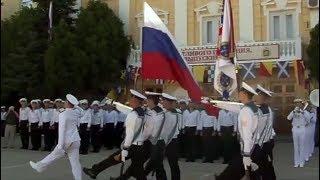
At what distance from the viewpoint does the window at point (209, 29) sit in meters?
28.1

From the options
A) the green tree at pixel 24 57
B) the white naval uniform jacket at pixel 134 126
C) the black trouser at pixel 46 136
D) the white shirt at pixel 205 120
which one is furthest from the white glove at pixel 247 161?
the green tree at pixel 24 57

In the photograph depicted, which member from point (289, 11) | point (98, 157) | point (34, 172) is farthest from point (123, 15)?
point (34, 172)

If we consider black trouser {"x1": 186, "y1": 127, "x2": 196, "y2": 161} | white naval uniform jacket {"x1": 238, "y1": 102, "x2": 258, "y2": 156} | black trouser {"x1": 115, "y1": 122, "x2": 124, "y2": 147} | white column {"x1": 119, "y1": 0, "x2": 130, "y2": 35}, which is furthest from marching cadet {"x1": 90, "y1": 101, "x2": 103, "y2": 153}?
white column {"x1": 119, "y1": 0, "x2": 130, "y2": 35}

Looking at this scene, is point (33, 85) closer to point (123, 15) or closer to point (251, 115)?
point (123, 15)

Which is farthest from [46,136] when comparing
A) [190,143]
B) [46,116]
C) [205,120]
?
[205,120]

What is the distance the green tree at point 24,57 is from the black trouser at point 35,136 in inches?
283

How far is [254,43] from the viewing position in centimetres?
2564

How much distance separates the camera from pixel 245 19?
89.1ft

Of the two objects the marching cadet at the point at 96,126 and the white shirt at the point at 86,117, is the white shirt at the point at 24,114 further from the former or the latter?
the white shirt at the point at 86,117

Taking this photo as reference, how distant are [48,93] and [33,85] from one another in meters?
0.80

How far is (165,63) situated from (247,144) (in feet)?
10.6

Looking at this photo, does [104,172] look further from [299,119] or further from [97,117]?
[97,117]

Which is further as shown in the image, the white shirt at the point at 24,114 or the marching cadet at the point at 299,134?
the white shirt at the point at 24,114

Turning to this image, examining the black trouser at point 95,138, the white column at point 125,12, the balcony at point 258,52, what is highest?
the white column at point 125,12
